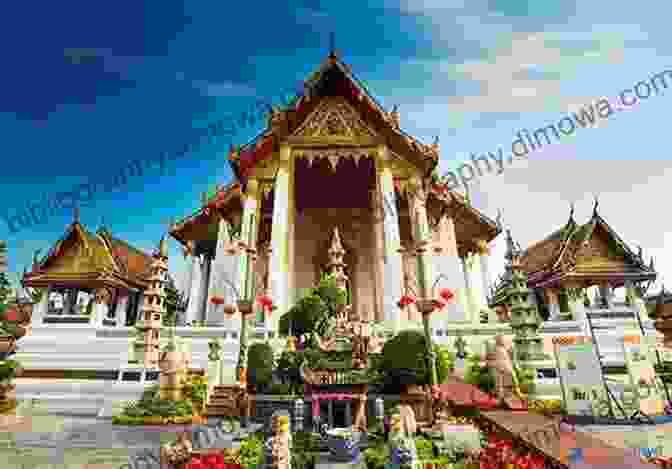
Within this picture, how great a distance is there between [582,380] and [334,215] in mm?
13527

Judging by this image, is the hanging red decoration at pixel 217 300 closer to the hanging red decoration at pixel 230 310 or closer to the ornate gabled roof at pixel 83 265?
the hanging red decoration at pixel 230 310

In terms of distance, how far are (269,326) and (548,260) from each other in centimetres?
1267

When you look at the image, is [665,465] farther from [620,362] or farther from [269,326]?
[269,326]

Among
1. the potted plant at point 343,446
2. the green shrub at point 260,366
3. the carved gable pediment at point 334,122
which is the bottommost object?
the potted plant at point 343,446

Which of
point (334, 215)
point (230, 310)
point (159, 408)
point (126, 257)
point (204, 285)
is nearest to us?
point (159, 408)

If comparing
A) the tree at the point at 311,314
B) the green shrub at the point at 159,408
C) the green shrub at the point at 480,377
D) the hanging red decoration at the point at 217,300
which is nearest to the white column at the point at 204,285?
the hanging red decoration at the point at 217,300

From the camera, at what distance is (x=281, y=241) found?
13.3 m

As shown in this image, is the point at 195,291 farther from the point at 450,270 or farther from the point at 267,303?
the point at 450,270

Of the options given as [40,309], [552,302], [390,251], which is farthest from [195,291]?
[552,302]

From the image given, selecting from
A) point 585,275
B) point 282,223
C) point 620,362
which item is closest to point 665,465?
point 620,362

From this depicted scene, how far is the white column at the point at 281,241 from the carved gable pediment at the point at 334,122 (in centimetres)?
125

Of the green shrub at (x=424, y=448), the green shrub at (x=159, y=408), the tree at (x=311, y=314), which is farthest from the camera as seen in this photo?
the tree at (x=311, y=314)

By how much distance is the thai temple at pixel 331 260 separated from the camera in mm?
11383

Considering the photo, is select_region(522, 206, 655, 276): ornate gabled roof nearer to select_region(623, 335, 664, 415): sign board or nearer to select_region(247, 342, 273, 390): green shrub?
select_region(623, 335, 664, 415): sign board
